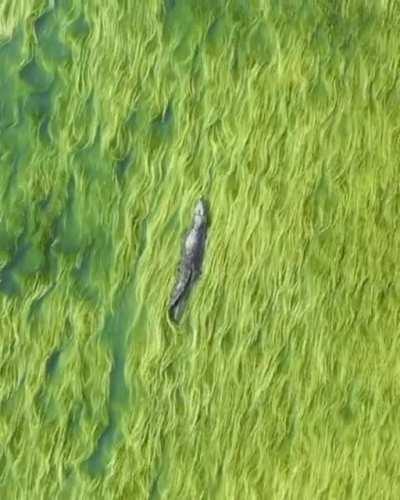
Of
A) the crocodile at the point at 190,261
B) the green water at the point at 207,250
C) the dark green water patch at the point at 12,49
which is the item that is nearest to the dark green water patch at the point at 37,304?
the green water at the point at 207,250

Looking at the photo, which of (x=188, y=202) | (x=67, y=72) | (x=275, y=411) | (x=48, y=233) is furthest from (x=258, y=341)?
(x=67, y=72)

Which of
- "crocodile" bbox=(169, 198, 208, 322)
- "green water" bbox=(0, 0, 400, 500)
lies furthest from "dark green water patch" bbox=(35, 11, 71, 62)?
"crocodile" bbox=(169, 198, 208, 322)

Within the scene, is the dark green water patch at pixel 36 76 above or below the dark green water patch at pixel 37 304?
above

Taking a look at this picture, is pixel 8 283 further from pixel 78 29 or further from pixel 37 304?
pixel 78 29

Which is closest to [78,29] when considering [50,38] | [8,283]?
[50,38]

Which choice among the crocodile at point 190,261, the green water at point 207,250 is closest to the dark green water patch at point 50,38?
the green water at point 207,250

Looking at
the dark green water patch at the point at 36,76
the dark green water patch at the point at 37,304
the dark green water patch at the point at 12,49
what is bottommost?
the dark green water patch at the point at 37,304

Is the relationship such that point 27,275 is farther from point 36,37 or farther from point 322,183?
point 322,183

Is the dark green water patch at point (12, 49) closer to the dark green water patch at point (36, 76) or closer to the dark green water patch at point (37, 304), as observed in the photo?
the dark green water patch at point (36, 76)

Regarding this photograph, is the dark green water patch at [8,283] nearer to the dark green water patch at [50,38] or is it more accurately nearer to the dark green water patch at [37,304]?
the dark green water patch at [37,304]

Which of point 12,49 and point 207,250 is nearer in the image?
point 12,49
